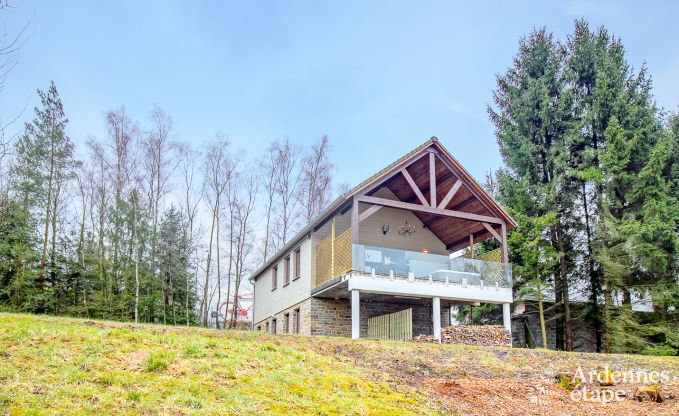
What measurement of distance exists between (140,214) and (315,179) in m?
10.1

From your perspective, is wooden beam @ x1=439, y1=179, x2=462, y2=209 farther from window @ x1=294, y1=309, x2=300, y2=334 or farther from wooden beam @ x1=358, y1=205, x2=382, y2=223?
window @ x1=294, y1=309, x2=300, y2=334

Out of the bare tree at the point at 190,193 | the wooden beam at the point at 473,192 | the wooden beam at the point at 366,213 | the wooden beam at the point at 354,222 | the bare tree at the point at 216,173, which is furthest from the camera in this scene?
the bare tree at the point at 216,173

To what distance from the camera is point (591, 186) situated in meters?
23.5

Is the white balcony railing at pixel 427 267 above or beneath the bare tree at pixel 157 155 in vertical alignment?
beneath

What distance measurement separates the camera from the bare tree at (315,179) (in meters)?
31.8

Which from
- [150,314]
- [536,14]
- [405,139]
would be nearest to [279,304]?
[150,314]

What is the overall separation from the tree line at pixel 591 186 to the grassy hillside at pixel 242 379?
1129 cm

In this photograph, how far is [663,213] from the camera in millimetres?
20438

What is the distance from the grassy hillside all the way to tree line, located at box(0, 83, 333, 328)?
14.9m

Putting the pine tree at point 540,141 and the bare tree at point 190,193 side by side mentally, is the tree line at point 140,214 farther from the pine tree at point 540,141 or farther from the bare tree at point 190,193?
the pine tree at point 540,141

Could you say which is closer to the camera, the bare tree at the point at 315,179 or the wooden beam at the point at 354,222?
the wooden beam at the point at 354,222

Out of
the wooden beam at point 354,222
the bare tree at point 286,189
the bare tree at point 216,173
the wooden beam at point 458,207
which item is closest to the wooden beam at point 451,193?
the wooden beam at point 458,207

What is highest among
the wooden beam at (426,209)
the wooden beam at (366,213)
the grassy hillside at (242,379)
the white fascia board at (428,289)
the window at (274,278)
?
the wooden beam at (426,209)

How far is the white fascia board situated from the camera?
16062mm
